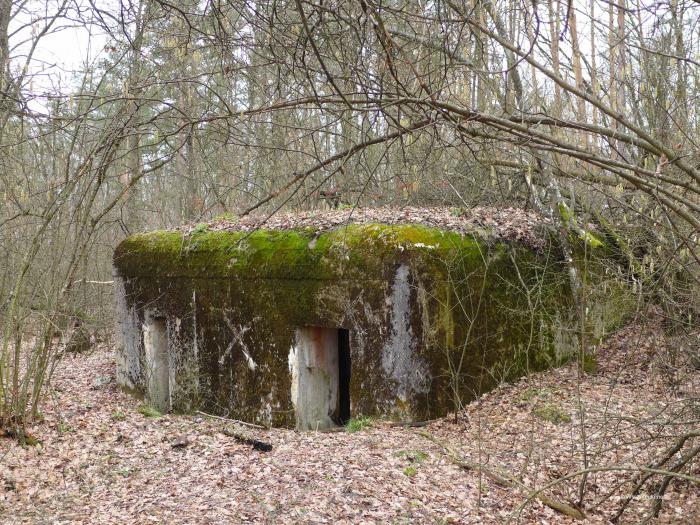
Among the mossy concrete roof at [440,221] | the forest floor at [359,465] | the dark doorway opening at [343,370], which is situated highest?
the mossy concrete roof at [440,221]

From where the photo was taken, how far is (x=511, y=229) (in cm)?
740

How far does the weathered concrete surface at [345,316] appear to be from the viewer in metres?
6.41

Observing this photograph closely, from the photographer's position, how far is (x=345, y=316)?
265 inches

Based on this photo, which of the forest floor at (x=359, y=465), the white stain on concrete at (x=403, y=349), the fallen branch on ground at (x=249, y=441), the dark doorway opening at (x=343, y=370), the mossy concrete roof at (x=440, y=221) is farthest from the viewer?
the dark doorway opening at (x=343, y=370)

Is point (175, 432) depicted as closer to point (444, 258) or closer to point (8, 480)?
point (8, 480)

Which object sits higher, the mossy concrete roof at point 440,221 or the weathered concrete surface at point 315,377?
the mossy concrete roof at point 440,221

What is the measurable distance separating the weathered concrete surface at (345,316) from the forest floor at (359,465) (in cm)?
40

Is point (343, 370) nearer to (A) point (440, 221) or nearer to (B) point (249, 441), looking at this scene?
(B) point (249, 441)

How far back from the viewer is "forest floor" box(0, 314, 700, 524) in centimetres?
463

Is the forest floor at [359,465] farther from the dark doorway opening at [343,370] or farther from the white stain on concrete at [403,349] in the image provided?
the dark doorway opening at [343,370]

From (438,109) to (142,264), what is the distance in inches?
250

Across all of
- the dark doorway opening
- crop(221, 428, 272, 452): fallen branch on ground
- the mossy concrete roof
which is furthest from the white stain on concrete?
crop(221, 428, 272, 452): fallen branch on ground

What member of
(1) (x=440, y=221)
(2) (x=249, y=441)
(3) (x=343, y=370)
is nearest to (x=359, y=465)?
(2) (x=249, y=441)

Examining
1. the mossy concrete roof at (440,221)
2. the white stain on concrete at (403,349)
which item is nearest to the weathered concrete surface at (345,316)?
the white stain on concrete at (403,349)
